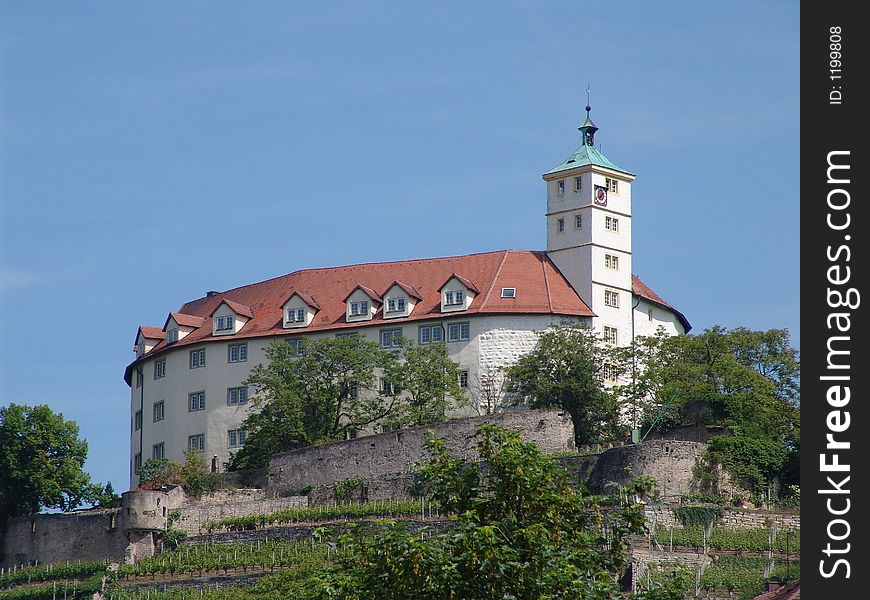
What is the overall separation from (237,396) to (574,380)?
53.2 ft

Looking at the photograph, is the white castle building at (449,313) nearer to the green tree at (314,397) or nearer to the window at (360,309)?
the window at (360,309)

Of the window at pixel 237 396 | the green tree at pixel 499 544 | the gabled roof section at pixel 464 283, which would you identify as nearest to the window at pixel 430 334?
the gabled roof section at pixel 464 283

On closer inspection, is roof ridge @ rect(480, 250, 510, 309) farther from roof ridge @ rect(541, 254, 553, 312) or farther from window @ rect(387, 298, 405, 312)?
window @ rect(387, 298, 405, 312)

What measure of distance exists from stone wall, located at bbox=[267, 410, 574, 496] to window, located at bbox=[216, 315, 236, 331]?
43.3 feet

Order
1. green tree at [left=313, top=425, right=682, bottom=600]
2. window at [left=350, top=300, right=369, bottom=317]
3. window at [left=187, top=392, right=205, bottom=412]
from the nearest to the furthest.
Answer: green tree at [left=313, top=425, right=682, bottom=600] < window at [left=187, top=392, right=205, bottom=412] < window at [left=350, top=300, right=369, bottom=317]

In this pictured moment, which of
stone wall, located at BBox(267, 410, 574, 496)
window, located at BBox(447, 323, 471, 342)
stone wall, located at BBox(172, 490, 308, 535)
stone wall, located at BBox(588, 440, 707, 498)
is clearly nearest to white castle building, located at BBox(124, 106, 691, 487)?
window, located at BBox(447, 323, 471, 342)

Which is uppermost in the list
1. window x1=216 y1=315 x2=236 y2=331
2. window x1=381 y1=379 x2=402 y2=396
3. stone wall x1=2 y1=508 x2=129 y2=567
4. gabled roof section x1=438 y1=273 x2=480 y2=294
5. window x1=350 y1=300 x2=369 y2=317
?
gabled roof section x1=438 y1=273 x2=480 y2=294

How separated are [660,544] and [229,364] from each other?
29.9 m

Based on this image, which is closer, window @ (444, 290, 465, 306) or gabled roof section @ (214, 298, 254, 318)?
window @ (444, 290, 465, 306)

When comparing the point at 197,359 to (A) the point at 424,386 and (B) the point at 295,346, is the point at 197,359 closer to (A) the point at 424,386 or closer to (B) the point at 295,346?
(B) the point at 295,346

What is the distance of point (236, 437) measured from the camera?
87438mm

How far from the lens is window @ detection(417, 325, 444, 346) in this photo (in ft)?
284

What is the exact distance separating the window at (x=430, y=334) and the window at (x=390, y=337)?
0.98 meters

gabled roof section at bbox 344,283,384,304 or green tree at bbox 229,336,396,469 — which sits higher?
gabled roof section at bbox 344,283,384,304
